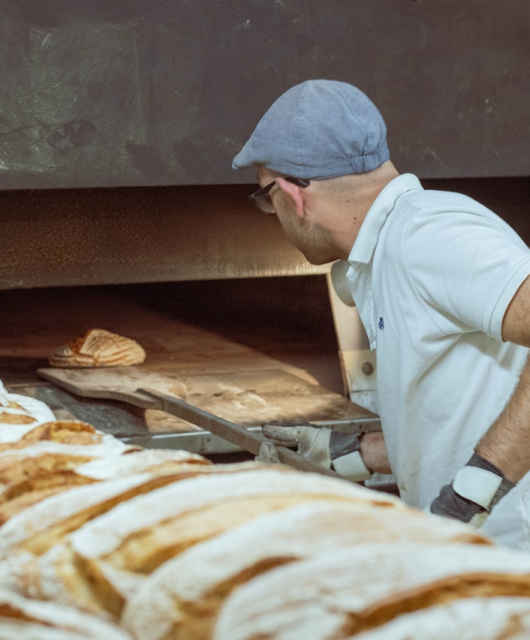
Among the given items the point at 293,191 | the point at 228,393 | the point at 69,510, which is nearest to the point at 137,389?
the point at 228,393

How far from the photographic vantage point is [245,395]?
3055 millimetres

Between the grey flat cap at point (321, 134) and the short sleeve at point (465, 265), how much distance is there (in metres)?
0.25

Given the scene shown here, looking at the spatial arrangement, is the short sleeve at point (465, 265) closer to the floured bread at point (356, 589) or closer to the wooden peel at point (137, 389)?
the wooden peel at point (137, 389)

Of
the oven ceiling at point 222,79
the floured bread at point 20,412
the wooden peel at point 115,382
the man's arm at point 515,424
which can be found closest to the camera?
the floured bread at point 20,412

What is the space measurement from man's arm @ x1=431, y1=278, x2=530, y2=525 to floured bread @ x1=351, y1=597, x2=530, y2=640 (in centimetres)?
89

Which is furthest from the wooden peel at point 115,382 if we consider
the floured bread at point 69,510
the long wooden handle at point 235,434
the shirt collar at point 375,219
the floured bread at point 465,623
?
the floured bread at point 465,623

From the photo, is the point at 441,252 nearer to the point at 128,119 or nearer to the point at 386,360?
the point at 386,360

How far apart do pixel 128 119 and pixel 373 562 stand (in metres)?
2.11

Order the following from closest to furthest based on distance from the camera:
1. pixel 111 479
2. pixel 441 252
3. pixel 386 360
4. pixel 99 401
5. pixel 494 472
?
pixel 111 479 → pixel 494 472 → pixel 441 252 → pixel 386 360 → pixel 99 401

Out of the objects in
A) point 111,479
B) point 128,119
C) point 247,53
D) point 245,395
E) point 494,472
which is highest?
point 247,53

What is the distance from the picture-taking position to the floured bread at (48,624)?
60 centimetres

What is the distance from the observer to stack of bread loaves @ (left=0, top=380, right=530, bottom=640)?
567 mm

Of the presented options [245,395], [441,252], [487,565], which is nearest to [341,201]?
[441,252]

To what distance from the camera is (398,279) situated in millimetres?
1854
